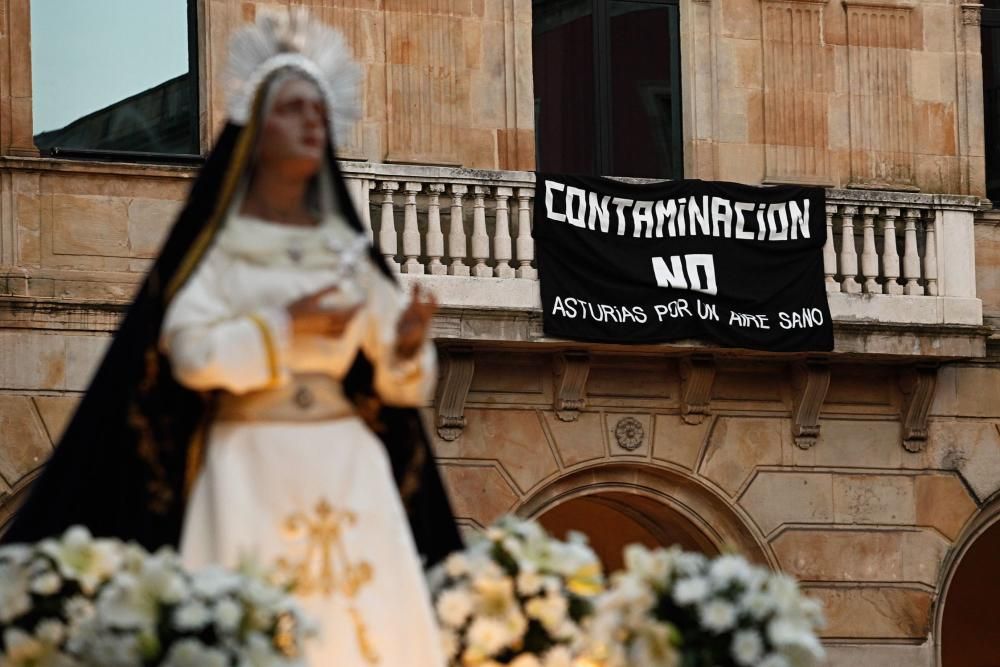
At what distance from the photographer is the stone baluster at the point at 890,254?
20.6m

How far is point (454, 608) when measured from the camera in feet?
27.7

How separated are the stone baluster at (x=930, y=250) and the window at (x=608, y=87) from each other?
1883mm

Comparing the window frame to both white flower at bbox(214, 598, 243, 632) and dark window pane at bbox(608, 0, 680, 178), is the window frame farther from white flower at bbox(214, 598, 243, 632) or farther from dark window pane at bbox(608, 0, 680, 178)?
white flower at bbox(214, 598, 243, 632)

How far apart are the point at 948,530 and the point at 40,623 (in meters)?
14.1

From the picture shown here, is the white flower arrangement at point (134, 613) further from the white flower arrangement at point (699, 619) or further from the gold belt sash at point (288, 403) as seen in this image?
the white flower arrangement at point (699, 619)

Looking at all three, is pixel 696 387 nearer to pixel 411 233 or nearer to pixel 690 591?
pixel 411 233

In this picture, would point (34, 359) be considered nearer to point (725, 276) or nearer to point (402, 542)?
point (725, 276)

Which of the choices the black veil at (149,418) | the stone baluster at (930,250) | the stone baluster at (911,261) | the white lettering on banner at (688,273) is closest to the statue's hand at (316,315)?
the black veil at (149,418)

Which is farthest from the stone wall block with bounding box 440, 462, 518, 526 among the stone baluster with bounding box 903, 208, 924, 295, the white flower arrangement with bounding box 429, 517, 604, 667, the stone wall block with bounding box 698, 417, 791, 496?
the white flower arrangement with bounding box 429, 517, 604, 667

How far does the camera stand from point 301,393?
8.16 meters

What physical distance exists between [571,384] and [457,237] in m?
1.56

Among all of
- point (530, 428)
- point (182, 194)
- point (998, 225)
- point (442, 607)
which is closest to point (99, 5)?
point (182, 194)

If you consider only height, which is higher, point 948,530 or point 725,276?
point 725,276

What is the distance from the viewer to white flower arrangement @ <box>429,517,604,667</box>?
8438 mm
